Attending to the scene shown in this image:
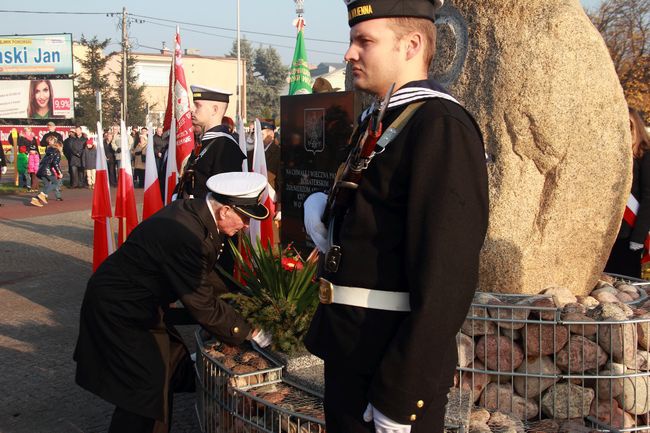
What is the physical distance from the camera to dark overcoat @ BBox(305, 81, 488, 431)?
72.7 inches

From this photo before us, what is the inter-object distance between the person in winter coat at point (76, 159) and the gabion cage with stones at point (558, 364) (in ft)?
71.1

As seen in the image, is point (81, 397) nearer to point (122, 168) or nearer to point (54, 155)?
point (122, 168)

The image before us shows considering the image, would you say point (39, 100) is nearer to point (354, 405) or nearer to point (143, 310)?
point (143, 310)

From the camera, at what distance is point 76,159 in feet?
78.0

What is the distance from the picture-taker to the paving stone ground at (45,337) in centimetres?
482

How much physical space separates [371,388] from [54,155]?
735 inches

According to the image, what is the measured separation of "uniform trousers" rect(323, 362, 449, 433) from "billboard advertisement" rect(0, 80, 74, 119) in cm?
4816

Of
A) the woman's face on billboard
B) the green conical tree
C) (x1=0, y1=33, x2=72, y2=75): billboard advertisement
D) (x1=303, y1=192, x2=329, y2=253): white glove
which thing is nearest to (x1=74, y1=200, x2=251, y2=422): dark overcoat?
(x1=303, y1=192, x2=329, y2=253): white glove

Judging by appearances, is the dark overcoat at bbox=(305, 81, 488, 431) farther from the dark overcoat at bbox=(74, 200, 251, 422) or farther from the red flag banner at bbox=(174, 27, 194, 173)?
the red flag banner at bbox=(174, 27, 194, 173)

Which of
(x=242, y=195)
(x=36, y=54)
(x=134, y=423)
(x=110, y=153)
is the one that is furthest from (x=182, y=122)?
(x=36, y=54)

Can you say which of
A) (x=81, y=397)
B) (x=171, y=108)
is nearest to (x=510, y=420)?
(x=81, y=397)

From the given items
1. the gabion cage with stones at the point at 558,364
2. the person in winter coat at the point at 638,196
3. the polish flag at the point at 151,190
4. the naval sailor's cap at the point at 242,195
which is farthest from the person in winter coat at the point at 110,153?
the gabion cage with stones at the point at 558,364

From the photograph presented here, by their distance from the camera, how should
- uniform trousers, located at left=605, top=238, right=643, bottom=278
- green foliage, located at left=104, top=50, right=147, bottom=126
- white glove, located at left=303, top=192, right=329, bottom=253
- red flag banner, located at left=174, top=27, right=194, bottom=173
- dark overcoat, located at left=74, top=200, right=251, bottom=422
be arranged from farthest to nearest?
green foliage, located at left=104, top=50, right=147, bottom=126 → red flag banner, located at left=174, top=27, right=194, bottom=173 → uniform trousers, located at left=605, top=238, right=643, bottom=278 → dark overcoat, located at left=74, top=200, right=251, bottom=422 → white glove, located at left=303, top=192, right=329, bottom=253

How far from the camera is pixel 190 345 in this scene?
6500mm
